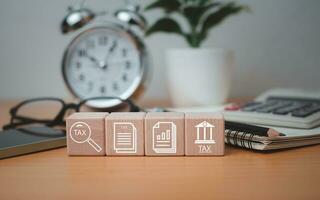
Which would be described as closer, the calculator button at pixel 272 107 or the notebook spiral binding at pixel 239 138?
the notebook spiral binding at pixel 239 138

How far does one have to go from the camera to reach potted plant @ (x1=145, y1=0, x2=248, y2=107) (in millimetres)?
861

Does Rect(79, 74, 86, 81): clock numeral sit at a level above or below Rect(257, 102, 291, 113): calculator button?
above

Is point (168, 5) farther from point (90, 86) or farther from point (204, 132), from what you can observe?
point (204, 132)

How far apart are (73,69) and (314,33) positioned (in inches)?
29.7

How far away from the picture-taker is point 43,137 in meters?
0.59

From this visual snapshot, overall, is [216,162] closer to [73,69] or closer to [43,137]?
[43,137]

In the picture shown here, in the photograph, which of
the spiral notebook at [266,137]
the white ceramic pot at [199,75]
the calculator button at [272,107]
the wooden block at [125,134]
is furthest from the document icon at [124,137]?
the white ceramic pot at [199,75]

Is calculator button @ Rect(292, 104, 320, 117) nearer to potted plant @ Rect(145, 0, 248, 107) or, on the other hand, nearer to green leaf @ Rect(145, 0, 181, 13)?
potted plant @ Rect(145, 0, 248, 107)

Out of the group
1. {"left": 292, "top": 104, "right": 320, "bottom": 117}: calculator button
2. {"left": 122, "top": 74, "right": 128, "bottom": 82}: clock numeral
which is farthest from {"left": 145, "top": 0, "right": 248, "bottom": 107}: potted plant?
{"left": 292, "top": 104, "right": 320, "bottom": 117}: calculator button

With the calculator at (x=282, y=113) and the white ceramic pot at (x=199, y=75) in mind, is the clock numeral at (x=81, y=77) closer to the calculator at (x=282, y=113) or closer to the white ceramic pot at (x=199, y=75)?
the white ceramic pot at (x=199, y=75)

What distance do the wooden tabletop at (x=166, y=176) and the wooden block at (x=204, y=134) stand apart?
0.01m

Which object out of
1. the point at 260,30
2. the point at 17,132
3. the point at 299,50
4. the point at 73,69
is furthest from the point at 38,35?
the point at 299,50

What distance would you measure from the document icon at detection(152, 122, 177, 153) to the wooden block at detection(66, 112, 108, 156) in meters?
0.07

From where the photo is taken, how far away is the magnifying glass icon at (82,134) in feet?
1.70
